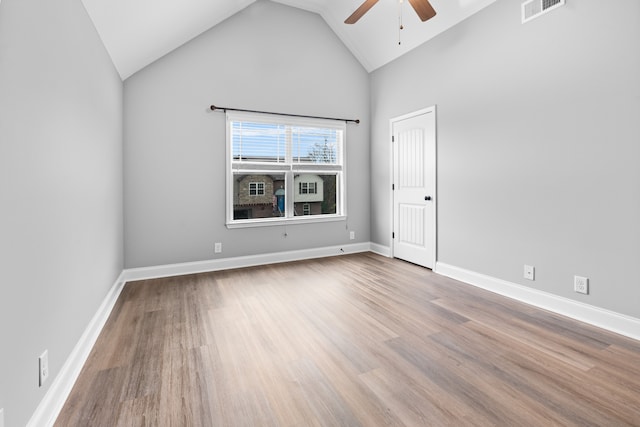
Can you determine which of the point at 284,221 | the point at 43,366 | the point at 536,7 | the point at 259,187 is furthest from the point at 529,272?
the point at 43,366

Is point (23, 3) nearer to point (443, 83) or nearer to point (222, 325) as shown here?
point (222, 325)

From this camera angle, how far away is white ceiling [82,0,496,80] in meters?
2.62

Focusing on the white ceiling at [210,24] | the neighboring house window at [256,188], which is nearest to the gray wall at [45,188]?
the white ceiling at [210,24]

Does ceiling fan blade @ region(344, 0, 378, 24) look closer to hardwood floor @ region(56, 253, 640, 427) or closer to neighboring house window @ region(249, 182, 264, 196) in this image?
neighboring house window @ region(249, 182, 264, 196)

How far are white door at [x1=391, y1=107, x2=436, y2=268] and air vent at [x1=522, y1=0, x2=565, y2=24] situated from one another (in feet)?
4.30

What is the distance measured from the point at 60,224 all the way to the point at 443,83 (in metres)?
4.08

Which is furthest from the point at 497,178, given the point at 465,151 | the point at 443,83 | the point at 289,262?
the point at 289,262

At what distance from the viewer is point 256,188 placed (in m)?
4.63

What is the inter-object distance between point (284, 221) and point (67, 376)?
Answer: 3186 millimetres

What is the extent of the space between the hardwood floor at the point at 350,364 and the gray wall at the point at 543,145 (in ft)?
1.75

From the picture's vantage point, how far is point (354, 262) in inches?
182

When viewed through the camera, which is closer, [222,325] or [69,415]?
[69,415]

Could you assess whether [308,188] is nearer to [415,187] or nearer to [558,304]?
[415,187]

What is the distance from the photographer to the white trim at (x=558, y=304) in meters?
2.36
